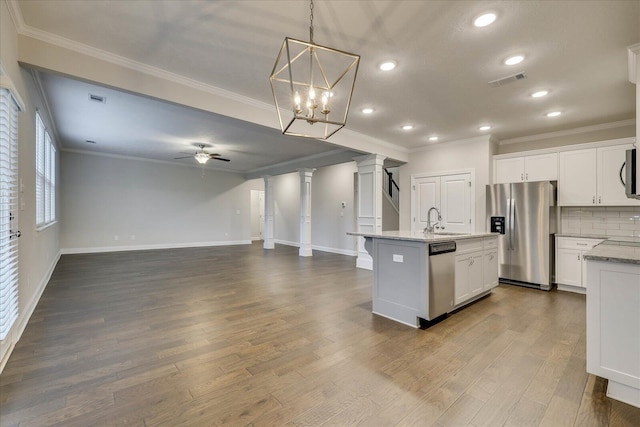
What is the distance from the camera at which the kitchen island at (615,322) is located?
6.01 ft

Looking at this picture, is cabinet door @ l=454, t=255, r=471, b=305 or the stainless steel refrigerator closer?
cabinet door @ l=454, t=255, r=471, b=305

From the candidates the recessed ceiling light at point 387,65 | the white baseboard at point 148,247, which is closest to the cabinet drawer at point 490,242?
the recessed ceiling light at point 387,65

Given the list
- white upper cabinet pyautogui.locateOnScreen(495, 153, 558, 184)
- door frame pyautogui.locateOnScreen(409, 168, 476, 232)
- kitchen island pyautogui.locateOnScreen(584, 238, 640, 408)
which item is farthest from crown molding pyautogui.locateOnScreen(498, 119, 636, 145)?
kitchen island pyautogui.locateOnScreen(584, 238, 640, 408)

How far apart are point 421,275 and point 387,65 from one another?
87.9 inches

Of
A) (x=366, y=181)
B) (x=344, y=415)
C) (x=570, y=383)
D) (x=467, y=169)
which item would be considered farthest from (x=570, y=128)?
(x=344, y=415)

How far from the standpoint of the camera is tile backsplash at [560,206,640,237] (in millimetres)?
4430

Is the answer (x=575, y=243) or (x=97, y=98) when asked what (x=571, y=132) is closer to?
(x=575, y=243)

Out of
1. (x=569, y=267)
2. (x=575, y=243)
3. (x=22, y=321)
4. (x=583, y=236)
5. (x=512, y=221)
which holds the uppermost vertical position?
(x=512, y=221)

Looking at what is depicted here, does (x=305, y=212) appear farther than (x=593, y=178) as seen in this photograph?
Yes

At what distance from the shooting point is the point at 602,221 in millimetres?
4688

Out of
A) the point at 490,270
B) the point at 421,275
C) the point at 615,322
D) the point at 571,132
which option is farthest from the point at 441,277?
the point at 571,132

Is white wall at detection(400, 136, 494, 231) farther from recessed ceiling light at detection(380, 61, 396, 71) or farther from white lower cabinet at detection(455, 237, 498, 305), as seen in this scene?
recessed ceiling light at detection(380, 61, 396, 71)

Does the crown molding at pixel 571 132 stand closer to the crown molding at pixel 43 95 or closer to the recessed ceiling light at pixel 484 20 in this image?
the recessed ceiling light at pixel 484 20

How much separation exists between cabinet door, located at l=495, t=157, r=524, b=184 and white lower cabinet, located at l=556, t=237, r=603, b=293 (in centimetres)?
129
